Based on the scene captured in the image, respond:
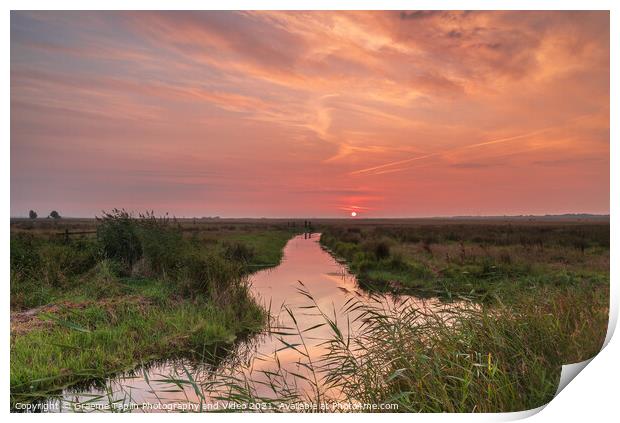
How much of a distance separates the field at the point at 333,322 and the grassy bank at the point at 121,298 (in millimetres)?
19

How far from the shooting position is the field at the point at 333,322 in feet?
10.9

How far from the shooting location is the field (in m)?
3.34

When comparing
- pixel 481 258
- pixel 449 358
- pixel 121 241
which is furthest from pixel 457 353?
pixel 121 241

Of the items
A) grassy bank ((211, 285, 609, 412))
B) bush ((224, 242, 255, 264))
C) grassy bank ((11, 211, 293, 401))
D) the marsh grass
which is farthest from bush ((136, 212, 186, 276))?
grassy bank ((211, 285, 609, 412))

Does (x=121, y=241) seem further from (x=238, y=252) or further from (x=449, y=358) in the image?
(x=449, y=358)

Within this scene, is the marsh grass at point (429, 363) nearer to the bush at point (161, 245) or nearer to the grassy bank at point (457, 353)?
the grassy bank at point (457, 353)

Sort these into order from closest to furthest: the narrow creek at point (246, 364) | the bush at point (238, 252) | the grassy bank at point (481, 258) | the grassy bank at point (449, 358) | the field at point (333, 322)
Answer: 1. the grassy bank at point (449, 358)
2. the field at point (333, 322)
3. the narrow creek at point (246, 364)
4. the grassy bank at point (481, 258)
5. the bush at point (238, 252)

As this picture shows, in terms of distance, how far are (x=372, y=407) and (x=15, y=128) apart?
3.66 meters

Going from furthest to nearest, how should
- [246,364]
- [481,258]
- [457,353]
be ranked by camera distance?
[481,258] < [246,364] < [457,353]

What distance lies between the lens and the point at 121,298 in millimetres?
5496

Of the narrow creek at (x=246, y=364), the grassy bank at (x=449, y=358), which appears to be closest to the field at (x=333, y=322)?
the grassy bank at (x=449, y=358)

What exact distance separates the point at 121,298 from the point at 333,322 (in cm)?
307

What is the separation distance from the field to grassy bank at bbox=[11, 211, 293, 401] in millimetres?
19
